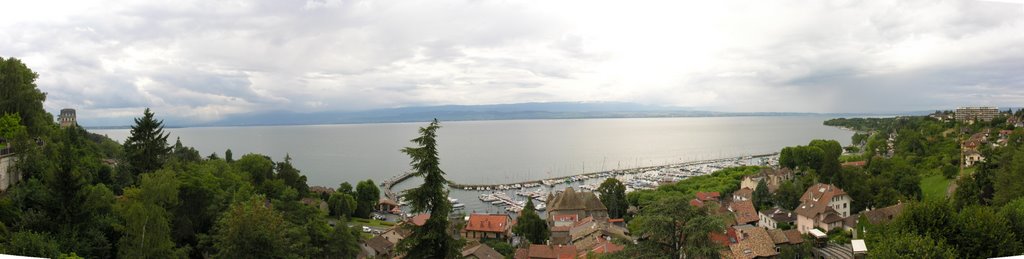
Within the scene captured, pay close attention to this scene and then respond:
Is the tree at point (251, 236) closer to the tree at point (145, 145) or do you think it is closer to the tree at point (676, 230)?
the tree at point (676, 230)

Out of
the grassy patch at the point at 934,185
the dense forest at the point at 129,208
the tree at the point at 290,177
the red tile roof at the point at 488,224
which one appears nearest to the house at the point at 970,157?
the grassy patch at the point at 934,185

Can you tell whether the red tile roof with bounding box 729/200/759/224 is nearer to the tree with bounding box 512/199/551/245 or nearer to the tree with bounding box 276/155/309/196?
the tree with bounding box 512/199/551/245

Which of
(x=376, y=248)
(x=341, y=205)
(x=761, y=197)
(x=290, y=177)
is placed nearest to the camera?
(x=376, y=248)

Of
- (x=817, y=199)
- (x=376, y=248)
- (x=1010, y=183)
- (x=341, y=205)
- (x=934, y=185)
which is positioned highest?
(x=1010, y=183)

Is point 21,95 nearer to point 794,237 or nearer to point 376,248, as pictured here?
point 376,248

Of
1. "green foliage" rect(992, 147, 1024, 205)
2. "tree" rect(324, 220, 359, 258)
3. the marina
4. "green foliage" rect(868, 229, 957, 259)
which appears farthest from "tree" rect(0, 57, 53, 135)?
"green foliage" rect(992, 147, 1024, 205)

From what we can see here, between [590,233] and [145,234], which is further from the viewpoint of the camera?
[590,233]

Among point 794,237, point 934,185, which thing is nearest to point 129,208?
point 794,237

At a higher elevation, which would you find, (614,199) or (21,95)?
(21,95)
